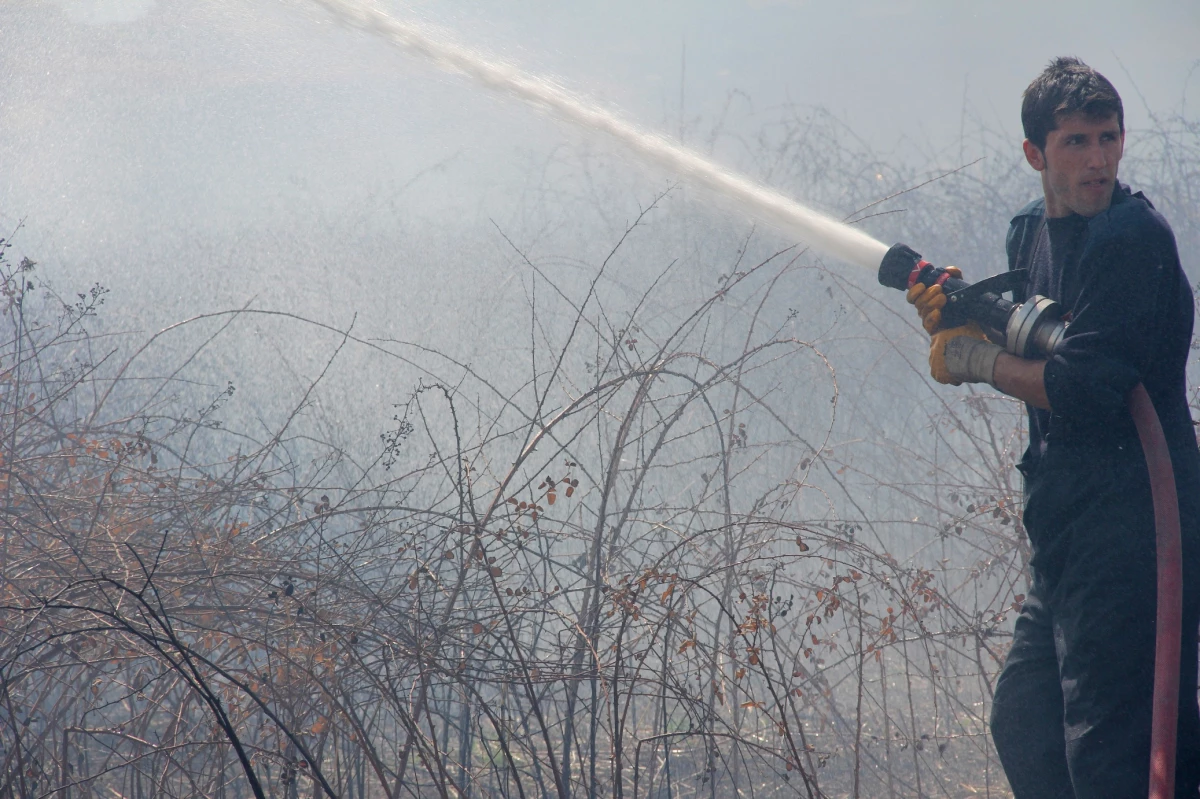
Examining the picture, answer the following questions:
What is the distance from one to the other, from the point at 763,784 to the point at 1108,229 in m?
3.09

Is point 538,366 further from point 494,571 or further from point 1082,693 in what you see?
point 1082,693

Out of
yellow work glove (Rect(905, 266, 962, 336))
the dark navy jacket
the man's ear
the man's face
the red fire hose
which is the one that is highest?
the man's ear

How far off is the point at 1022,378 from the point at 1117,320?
23cm

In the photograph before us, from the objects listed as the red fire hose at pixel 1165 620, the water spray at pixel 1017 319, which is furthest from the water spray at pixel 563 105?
the red fire hose at pixel 1165 620

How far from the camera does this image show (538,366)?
23.4 feet

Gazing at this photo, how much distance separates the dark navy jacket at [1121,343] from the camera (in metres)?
1.69

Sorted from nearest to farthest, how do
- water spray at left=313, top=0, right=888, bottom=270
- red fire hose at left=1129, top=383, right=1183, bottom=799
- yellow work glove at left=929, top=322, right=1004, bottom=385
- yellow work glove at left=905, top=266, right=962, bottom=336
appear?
red fire hose at left=1129, top=383, right=1183, bottom=799
yellow work glove at left=929, top=322, right=1004, bottom=385
yellow work glove at left=905, top=266, right=962, bottom=336
water spray at left=313, top=0, right=888, bottom=270

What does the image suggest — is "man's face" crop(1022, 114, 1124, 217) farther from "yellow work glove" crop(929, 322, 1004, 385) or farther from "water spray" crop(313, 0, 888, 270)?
"water spray" crop(313, 0, 888, 270)

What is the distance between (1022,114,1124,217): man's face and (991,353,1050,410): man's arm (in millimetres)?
376

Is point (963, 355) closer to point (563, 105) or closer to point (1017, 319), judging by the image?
point (1017, 319)

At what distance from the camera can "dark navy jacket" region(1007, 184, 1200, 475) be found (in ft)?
5.56

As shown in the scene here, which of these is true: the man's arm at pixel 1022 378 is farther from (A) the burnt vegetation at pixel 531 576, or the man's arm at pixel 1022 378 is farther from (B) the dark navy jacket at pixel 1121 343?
(A) the burnt vegetation at pixel 531 576

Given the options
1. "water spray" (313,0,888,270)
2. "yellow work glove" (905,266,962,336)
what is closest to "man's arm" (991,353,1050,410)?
"yellow work glove" (905,266,962,336)

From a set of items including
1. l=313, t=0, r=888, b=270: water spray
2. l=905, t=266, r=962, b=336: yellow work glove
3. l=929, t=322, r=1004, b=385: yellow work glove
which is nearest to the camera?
l=929, t=322, r=1004, b=385: yellow work glove
